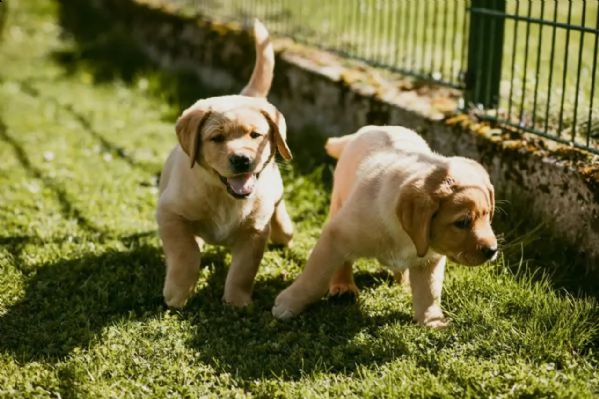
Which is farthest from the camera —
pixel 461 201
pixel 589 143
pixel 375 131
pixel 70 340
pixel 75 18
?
pixel 75 18

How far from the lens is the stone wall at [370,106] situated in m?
4.91

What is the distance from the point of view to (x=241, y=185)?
168 inches

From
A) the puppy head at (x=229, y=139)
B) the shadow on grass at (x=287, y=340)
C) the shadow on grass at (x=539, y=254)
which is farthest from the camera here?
the shadow on grass at (x=539, y=254)

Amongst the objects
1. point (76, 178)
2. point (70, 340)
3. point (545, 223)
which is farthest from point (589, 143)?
point (76, 178)

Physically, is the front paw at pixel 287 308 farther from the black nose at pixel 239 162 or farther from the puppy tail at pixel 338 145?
the puppy tail at pixel 338 145

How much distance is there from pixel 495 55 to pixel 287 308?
8.67 feet

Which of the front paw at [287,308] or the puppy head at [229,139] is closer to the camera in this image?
the puppy head at [229,139]

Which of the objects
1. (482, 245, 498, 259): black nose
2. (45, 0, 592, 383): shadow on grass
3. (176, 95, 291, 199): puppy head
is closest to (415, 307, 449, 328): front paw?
(45, 0, 592, 383): shadow on grass

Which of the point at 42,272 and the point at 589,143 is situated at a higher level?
the point at 589,143

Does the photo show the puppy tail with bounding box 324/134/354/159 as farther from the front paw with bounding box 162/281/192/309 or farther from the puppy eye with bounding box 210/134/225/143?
the front paw with bounding box 162/281/192/309

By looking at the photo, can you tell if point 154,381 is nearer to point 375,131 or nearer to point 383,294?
point 383,294

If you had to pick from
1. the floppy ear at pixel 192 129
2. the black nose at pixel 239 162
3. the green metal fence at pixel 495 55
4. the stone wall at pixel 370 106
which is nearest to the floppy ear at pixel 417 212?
the black nose at pixel 239 162

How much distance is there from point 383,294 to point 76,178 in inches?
114

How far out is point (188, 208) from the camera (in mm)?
4484
